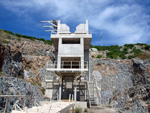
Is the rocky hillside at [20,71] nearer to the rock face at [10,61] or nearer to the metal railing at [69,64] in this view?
the rock face at [10,61]

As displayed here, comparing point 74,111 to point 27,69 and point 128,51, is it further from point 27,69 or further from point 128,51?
point 128,51

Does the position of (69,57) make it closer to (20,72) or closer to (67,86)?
(67,86)

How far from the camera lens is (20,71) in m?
19.2

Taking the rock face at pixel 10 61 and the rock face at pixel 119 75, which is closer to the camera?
the rock face at pixel 10 61

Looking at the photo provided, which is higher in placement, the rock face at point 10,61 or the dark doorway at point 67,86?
Result: the rock face at point 10,61

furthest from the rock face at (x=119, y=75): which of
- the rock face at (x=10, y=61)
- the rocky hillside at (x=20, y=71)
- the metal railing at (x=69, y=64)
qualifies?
the rock face at (x=10, y=61)

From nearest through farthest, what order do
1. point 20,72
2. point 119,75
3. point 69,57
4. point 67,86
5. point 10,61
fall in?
point 10,61 < point 69,57 < point 20,72 < point 67,86 < point 119,75

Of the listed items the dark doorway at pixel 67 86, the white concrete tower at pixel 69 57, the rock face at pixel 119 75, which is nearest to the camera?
the white concrete tower at pixel 69 57

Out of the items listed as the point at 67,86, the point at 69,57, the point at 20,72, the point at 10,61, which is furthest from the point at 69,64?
the point at 10,61

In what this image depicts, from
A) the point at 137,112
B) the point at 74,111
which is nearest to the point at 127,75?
the point at 137,112

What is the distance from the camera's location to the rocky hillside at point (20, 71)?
33.4 feet

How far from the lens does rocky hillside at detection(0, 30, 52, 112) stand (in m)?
10.2

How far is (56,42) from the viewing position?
1986 centimetres

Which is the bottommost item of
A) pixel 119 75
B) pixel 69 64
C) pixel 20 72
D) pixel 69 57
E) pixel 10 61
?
pixel 20 72
